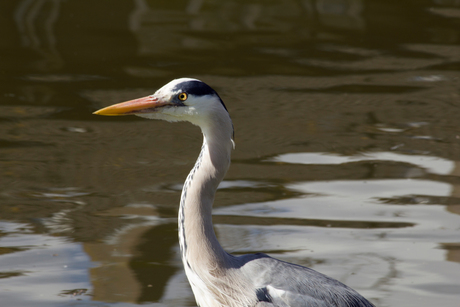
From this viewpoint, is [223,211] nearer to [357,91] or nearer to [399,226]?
[399,226]

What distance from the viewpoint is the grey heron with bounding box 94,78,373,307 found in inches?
125

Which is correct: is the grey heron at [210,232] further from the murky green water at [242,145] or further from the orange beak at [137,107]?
the murky green water at [242,145]

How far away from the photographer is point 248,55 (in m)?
9.57

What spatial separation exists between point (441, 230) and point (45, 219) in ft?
10.7

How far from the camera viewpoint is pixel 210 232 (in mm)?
3240

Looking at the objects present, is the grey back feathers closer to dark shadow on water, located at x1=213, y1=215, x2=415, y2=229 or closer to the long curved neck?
the long curved neck

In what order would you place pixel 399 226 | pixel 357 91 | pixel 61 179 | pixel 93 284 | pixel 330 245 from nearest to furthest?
pixel 93 284 → pixel 330 245 → pixel 399 226 → pixel 61 179 → pixel 357 91

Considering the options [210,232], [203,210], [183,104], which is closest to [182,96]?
[183,104]

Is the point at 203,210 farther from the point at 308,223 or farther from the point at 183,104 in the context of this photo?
the point at 308,223

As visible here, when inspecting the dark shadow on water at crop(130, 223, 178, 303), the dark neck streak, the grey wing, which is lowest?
the dark shadow on water at crop(130, 223, 178, 303)

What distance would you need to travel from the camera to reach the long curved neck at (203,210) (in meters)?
3.22

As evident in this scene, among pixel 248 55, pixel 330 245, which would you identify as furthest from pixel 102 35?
pixel 330 245

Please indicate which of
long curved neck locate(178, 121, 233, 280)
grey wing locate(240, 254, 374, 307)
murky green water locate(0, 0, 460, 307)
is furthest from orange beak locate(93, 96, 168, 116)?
murky green water locate(0, 0, 460, 307)

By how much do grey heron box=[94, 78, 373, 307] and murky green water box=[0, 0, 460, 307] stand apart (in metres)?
0.96
